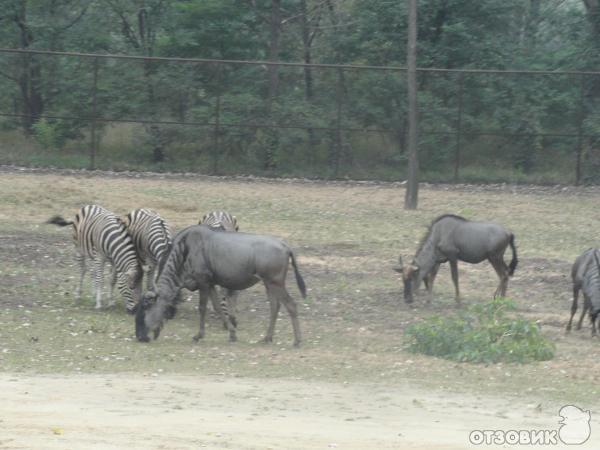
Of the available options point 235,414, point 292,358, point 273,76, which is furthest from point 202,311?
point 273,76

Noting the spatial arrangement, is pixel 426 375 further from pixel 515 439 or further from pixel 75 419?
pixel 75 419

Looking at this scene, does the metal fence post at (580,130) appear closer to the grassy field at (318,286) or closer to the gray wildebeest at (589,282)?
the grassy field at (318,286)

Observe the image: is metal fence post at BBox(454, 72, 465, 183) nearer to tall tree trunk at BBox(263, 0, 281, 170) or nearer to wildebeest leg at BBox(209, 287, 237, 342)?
tall tree trunk at BBox(263, 0, 281, 170)

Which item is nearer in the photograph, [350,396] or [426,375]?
[350,396]

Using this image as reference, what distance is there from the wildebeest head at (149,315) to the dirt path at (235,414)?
Result: 5.85 feet

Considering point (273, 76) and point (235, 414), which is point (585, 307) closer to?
point (235, 414)

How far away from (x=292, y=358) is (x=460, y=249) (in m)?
4.93

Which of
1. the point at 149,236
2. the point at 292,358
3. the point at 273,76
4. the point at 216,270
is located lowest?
the point at 292,358

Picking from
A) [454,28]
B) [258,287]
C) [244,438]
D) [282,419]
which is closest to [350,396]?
[282,419]

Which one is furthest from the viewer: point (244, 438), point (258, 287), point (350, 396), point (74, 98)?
point (74, 98)

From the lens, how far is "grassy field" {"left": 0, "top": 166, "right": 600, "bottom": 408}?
12.4 metres

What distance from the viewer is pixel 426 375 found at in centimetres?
1223

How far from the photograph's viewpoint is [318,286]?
57.7 feet

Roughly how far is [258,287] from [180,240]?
3.79m
